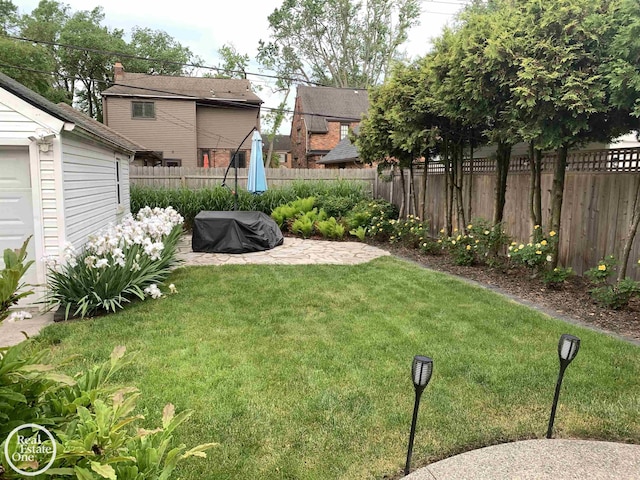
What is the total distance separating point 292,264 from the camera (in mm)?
7691

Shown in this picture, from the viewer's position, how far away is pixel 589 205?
225 inches

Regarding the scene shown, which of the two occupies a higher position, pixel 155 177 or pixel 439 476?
pixel 155 177

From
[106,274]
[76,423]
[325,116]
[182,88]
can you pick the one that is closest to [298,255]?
[106,274]

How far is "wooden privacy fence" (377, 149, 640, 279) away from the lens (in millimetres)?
5211

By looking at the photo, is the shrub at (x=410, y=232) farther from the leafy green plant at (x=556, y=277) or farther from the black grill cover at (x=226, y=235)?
the leafy green plant at (x=556, y=277)

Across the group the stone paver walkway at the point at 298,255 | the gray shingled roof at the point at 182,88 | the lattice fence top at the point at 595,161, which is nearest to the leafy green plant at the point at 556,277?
the lattice fence top at the point at 595,161

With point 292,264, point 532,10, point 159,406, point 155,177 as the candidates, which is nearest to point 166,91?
point 155,177

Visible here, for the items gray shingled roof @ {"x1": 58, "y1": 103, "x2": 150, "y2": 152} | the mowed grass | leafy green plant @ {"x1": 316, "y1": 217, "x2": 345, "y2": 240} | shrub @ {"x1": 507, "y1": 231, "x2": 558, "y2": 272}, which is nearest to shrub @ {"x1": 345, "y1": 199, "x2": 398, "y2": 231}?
leafy green plant @ {"x1": 316, "y1": 217, "x2": 345, "y2": 240}

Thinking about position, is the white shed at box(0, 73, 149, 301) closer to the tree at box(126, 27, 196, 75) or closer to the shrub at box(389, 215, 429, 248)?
the shrub at box(389, 215, 429, 248)

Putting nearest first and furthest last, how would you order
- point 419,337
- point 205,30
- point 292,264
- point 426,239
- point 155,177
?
point 419,337, point 292,264, point 426,239, point 155,177, point 205,30

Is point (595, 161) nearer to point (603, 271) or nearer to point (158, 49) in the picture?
point (603, 271)

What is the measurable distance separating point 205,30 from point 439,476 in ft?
87.8

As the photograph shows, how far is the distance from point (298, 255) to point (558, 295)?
472cm

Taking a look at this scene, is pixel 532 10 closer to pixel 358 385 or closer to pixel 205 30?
pixel 358 385
